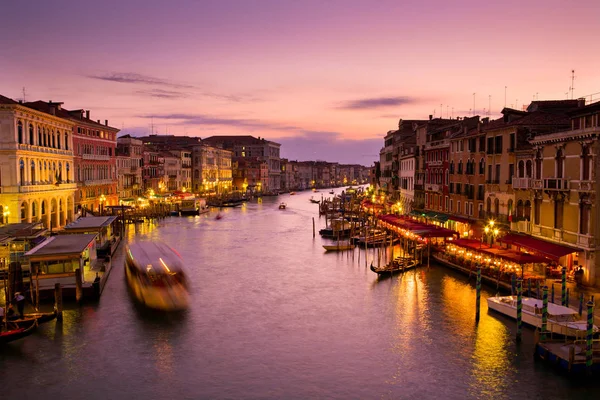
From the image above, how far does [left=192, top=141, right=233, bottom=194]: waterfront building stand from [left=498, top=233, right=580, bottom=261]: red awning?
65.5m

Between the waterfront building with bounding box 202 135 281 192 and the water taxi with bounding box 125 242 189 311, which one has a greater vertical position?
the waterfront building with bounding box 202 135 281 192

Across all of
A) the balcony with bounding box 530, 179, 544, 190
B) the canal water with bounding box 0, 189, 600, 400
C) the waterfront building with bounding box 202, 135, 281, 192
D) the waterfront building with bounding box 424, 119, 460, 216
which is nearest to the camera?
the canal water with bounding box 0, 189, 600, 400

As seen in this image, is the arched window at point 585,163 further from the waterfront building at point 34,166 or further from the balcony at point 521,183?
the waterfront building at point 34,166

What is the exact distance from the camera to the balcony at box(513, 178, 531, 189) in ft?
70.1

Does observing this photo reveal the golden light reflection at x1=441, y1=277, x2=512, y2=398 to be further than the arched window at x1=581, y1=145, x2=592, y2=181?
No

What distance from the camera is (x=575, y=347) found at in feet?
40.7

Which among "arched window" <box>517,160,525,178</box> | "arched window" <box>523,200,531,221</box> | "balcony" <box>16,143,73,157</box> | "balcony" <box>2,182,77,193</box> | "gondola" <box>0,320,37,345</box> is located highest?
"balcony" <box>16,143,73,157</box>

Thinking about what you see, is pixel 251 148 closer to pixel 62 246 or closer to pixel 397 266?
pixel 397 266

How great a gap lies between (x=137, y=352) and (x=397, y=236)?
23.6 m

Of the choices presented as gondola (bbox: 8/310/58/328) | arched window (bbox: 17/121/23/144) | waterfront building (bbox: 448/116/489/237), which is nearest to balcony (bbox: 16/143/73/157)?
arched window (bbox: 17/121/23/144)

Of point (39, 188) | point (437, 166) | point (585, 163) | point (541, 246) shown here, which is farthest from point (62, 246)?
point (437, 166)

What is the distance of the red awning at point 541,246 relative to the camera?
1825cm

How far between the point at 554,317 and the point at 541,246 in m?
5.77

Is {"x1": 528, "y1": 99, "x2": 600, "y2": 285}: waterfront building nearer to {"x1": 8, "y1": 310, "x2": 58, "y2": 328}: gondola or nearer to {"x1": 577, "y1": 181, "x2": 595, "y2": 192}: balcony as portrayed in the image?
{"x1": 577, "y1": 181, "x2": 595, "y2": 192}: balcony
